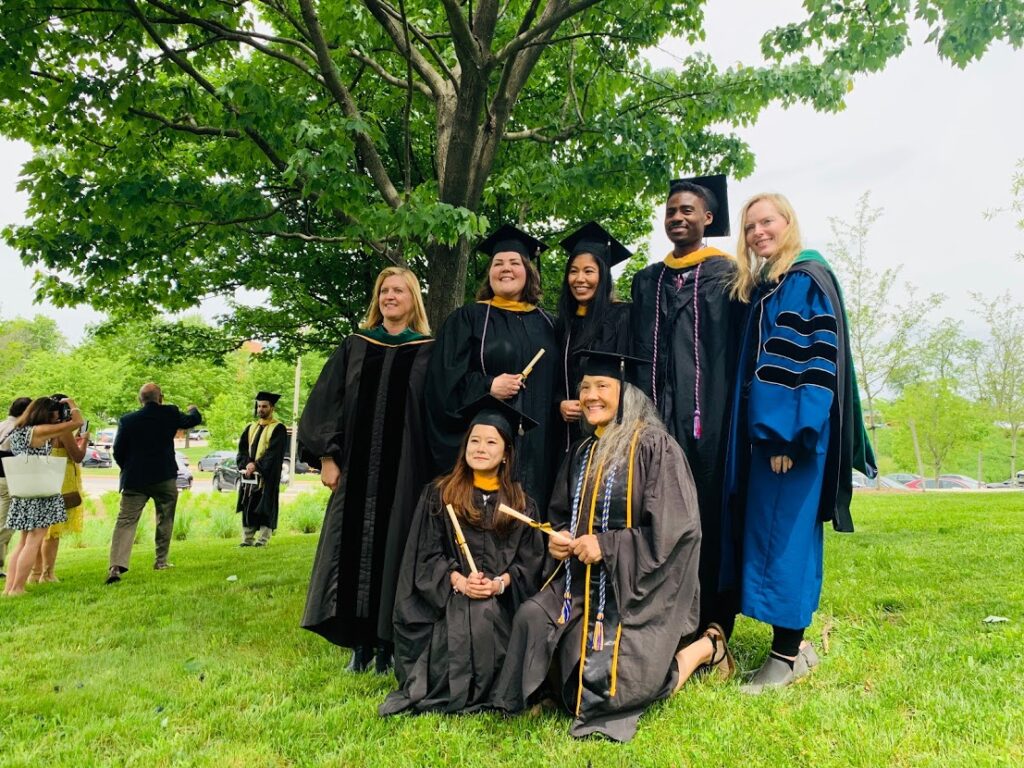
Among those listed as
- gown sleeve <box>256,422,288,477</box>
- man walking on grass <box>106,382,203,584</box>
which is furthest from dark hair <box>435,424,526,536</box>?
gown sleeve <box>256,422,288,477</box>

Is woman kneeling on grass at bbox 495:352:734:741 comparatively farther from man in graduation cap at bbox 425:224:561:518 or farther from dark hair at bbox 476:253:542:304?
dark hair at bbox 476:253:542:304

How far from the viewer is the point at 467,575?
3.55 m

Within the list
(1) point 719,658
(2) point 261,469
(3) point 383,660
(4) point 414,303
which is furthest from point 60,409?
(1) point 719,658

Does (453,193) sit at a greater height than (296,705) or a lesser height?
greater

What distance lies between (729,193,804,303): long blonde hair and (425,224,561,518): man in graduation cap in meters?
1.11

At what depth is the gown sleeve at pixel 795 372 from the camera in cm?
329

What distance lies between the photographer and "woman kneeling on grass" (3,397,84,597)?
266 inches

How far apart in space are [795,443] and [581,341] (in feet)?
4.15

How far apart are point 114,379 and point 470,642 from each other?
36.8 meters

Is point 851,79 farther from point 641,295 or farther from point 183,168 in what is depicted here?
point 183,168

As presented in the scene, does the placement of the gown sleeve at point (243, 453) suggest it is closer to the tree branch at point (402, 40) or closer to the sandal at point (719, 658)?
the tree branch at point (402, 40)

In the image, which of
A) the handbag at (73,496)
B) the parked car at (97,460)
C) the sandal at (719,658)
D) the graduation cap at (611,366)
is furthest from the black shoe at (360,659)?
the parked car at (97,460)

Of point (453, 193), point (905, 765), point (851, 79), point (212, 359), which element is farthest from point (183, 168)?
point (905, 765)

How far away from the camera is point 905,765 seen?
252 cm
